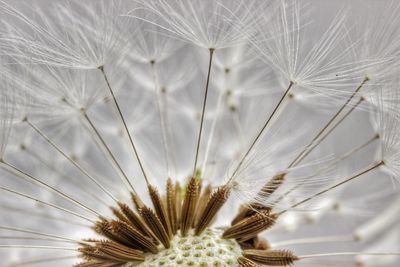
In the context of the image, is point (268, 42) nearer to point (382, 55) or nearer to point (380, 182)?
point (382, 55)

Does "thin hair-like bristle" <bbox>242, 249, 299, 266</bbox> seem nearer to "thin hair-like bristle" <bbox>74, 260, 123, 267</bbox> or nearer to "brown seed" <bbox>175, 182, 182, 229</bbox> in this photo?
"brown seed" <bbox>175, 182, 182, 229</bbox>

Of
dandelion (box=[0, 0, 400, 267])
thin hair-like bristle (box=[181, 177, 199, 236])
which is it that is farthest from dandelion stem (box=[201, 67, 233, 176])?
thin hair-like bristle (box=[181, 177, 199, 236])

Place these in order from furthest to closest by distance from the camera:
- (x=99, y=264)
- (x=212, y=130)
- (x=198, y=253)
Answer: (x=212, y=130)
(x=99, y=264)
(x=198, y=253)

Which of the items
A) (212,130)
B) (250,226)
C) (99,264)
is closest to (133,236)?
(99,264)

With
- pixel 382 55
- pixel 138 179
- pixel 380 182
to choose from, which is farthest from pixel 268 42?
pixel 380 182

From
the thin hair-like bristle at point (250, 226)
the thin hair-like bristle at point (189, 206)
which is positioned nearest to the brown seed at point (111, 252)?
the thin hair-like bristle at point (189, 206)

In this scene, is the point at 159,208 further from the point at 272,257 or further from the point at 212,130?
the point at 212,130

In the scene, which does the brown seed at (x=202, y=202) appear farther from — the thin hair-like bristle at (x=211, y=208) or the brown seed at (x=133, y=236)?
the brown seed at (x=133, y=236)
